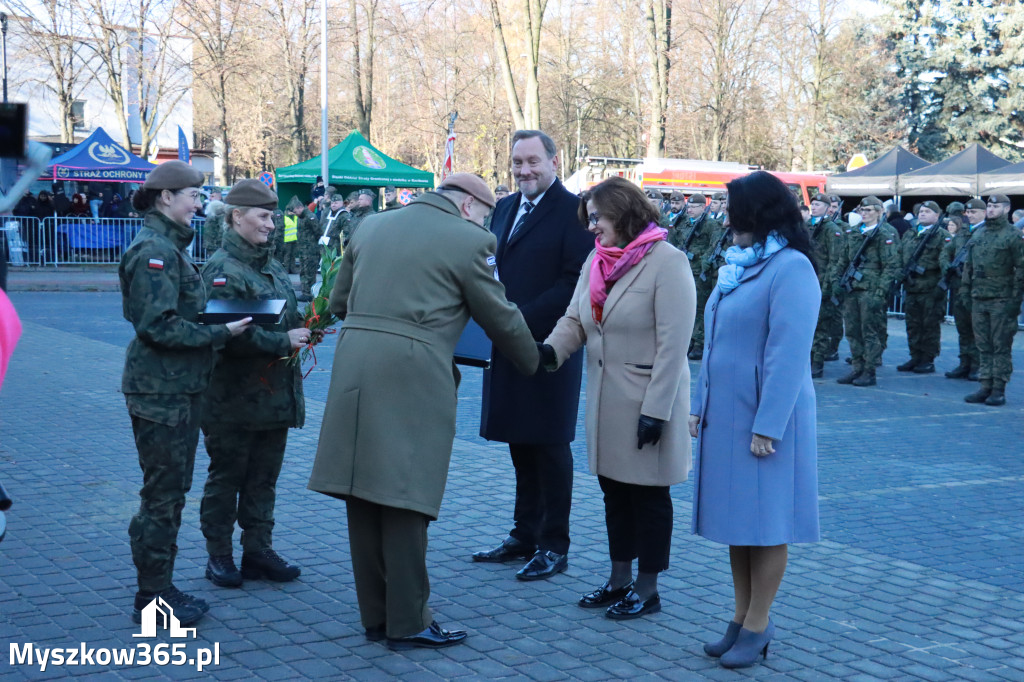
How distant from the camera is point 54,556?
18.1 feet

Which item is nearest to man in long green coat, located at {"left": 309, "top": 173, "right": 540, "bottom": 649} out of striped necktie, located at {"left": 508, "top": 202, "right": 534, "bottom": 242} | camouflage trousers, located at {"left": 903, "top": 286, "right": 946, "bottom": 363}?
striped necktie, located at {"left": 508, "top": 202, "right": 534, "bottom": 242}

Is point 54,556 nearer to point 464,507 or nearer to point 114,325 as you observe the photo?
point 464,507

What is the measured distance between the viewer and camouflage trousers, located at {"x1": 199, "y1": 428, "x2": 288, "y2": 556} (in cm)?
511

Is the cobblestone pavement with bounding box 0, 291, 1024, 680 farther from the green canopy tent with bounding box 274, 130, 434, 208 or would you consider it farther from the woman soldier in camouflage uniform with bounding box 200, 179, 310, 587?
the green canopy tent with bounding box 274, 130, 434, 208

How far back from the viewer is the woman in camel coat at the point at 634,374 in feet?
15.1

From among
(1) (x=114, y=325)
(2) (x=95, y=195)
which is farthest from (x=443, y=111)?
(1) (x=114, y=325)

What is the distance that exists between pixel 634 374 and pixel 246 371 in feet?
5.80

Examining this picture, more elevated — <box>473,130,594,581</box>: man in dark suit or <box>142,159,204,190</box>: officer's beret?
<box>142,159,204,190</box>: officer's beret

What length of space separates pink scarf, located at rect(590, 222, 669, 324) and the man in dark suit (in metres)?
0.58

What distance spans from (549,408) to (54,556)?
8.45ft

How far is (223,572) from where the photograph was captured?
5.12 metres

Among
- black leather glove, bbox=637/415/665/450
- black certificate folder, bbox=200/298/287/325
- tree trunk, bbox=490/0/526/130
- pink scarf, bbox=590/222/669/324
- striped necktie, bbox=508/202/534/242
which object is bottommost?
black leather glove, bbox=637/415/665/450

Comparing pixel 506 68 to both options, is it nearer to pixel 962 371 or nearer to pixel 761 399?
pixel 962 371

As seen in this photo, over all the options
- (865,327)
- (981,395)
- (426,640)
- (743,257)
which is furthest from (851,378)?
(426,640)
